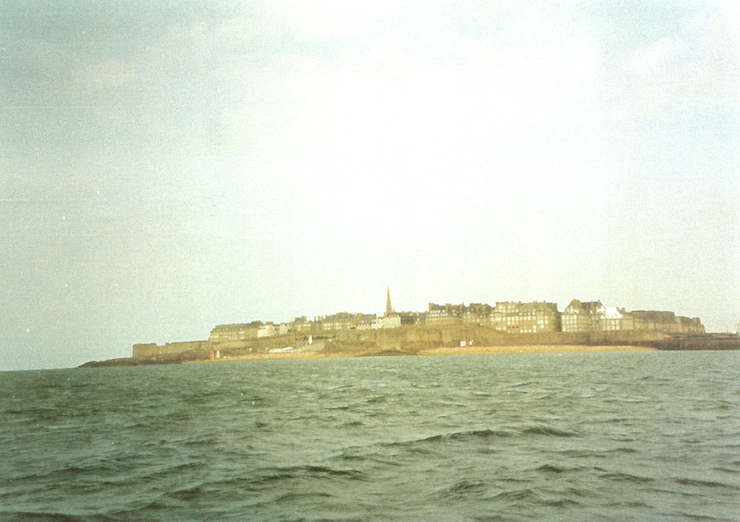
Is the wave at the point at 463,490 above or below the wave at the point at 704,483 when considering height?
above

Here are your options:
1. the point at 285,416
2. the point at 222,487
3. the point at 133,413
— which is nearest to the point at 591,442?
the point at 222,487

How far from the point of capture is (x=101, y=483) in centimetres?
1082

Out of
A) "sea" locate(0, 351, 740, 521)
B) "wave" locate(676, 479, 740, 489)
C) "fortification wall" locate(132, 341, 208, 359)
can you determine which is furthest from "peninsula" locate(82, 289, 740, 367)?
"wave" locate(676, 479, 740, 489)

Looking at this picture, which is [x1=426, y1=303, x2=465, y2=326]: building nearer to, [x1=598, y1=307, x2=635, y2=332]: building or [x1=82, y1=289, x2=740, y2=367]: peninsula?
[x1=82, y1=289, x2=740, y2=367]: peninsula

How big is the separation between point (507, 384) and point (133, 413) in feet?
51.3

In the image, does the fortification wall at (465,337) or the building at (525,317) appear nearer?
the fortification wall at (465,337)

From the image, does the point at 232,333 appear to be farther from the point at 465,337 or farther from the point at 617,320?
the point at 617,320

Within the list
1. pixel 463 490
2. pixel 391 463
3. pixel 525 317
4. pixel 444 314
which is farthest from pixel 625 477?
pixel 444 314

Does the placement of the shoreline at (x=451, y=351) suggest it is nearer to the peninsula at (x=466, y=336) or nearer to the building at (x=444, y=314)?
the peninsula at (x=466, y=336)

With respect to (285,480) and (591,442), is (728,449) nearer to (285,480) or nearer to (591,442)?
(591,442)

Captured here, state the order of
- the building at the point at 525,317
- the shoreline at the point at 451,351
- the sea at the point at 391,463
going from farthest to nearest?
the building at the point at 525,317
the shoreline at the point at 451,351
the sea at the point at 391,463

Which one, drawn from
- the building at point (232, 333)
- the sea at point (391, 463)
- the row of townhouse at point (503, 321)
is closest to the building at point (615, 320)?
the row of townhouse at point (503, 321)

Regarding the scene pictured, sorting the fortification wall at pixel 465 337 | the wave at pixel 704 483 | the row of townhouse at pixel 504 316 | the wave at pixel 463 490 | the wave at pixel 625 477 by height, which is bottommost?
the fortification wall at pixel 465 337

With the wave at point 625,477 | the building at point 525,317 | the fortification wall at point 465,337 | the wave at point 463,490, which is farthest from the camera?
the building at point 525,317
